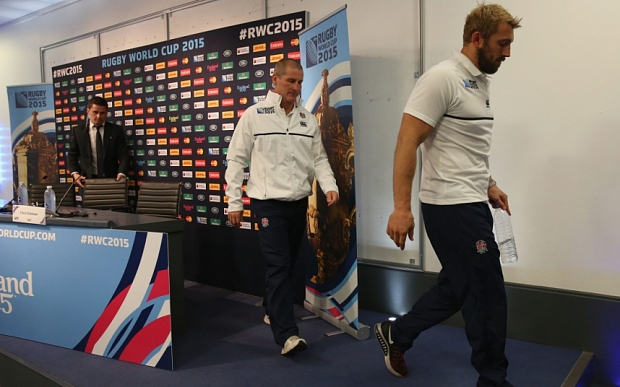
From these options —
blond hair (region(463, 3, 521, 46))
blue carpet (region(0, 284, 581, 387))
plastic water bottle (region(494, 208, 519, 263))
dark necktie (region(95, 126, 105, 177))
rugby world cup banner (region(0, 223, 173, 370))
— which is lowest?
blue carpet (region(0, 284, 581, 387))

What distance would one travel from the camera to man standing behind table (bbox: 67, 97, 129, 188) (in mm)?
4766

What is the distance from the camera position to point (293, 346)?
263cm

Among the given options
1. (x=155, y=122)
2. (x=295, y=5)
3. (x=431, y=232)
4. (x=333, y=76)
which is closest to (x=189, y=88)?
(x=155, y=122)

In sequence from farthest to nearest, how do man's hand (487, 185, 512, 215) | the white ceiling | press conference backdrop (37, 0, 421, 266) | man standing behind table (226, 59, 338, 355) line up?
the white ceiling → press conference backdrop (37, 0, 421, 266) → man standing behind table (226, 59, 338, 355) → man's hand (487, 185, 512, 215)

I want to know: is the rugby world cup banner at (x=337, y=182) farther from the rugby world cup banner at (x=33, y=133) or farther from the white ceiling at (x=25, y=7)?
the white ceiling at (x=25, y=7)

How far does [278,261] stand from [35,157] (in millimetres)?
4639

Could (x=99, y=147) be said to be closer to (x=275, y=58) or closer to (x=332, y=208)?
(x=275, y=58)

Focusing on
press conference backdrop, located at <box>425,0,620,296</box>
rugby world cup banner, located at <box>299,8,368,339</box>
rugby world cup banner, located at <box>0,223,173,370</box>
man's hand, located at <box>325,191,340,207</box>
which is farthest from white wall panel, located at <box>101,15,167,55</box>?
press conference backdrop, located at <box>425,0,620,296</box>

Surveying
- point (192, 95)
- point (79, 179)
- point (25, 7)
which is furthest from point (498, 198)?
point (25, 7)

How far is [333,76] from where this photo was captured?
118 inches

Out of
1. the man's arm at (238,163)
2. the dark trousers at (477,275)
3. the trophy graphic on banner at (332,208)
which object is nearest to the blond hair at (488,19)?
the dark trousers at (477,275)

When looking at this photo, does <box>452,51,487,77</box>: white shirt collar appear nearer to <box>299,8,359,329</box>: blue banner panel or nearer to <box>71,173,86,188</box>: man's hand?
<box>299,8,359,329</box>: blue banner panel

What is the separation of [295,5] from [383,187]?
1.54 meters

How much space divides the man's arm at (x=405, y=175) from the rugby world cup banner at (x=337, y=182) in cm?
99
